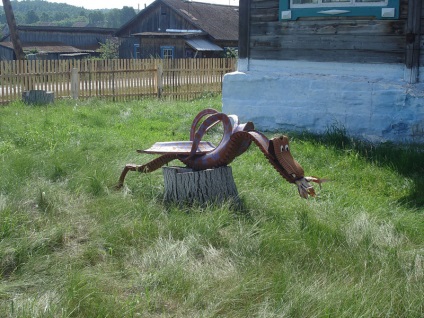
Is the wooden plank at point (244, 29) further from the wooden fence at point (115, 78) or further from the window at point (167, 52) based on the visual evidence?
the window at point (167, 52)

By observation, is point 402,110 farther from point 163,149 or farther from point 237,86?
point 163,149

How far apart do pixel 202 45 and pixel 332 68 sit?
86.5 feet

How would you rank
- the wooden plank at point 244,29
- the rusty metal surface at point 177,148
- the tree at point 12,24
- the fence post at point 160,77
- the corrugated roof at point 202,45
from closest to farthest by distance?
the rusty metal surface at point 177,148 → the wooden plank at point 244,29 → the fence post at point 160,77 → the tree at point 12,24 → the corrugated roof at point 202,45

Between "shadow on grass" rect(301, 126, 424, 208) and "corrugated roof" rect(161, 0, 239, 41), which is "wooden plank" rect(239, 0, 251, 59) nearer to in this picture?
A: "shadow on grass" rect(301, 126, 424, 208)

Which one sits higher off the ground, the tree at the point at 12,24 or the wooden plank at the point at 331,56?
the tree at the point at 12,24

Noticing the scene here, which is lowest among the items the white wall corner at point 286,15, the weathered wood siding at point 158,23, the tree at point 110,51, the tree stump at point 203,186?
the tree stump at point 203,186

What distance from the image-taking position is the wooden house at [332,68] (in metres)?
9.56

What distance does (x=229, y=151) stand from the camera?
20.2 ft

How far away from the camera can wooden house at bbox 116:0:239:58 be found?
36675 mm

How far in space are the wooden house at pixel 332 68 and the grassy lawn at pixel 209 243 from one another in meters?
1.56

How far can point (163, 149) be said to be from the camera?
21.7ft

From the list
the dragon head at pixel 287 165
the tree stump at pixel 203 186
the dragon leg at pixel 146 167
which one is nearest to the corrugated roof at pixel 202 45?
the dragon leg at pixel 146 167

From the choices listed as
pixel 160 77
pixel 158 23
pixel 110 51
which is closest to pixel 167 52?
pixel 158 23

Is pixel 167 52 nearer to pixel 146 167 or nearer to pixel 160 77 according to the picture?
pixel 160 77
